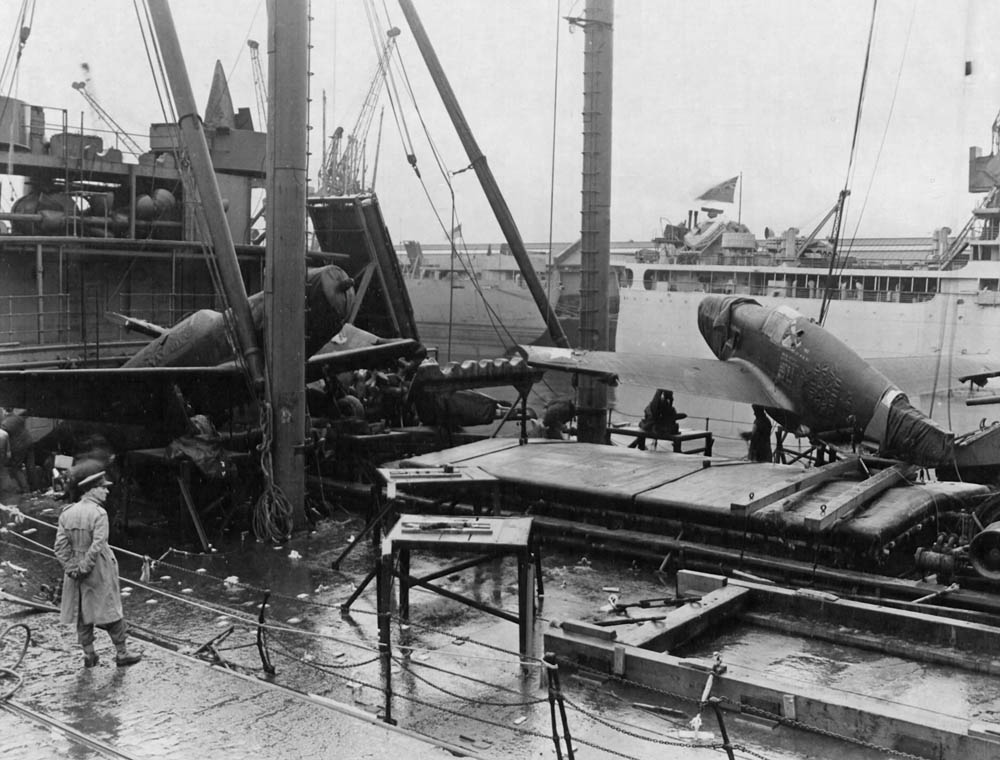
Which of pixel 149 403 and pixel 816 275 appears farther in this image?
pixel 816 275

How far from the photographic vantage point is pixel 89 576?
743 centimetres

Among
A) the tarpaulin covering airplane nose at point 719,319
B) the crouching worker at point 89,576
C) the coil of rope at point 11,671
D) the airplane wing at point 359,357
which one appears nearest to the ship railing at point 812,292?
the tarpaulin covering airplane nose at point 719,319

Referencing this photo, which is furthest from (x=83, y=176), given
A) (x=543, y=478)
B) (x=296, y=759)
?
(x=296, y=759)

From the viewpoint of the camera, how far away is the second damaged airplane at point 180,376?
40.6ft

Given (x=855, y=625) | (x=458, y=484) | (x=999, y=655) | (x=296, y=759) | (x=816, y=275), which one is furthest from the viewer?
(x=816, y=275)

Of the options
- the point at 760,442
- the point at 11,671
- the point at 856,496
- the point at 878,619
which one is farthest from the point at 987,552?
the point at 11,671

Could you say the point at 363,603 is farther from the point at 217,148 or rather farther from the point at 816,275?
the point at 816,275

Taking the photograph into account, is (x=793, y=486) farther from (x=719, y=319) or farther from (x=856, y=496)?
(x=719, y=319)

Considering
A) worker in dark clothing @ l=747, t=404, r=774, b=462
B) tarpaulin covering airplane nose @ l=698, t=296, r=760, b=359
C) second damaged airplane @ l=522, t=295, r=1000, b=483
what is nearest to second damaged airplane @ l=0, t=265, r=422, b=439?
second damaged airplane @ l=522, t=295, r=1000, b=483

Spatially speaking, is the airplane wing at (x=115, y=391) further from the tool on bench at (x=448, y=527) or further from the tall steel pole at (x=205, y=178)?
the tool on bench at (x=448, y=527)

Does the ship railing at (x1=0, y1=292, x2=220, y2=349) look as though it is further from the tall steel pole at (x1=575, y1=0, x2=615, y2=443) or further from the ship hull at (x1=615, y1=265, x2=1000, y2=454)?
the ship hull at (x1=615, y1=265, x2=1000, y2=454)

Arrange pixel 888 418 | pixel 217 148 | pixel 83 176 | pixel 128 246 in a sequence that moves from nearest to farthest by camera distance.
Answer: pixel 888 418 → pixel 128 246 → pixel 83 176 → pixel 217 148

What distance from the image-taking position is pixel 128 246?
20.8 metres

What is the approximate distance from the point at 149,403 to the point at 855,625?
30.7 feet
